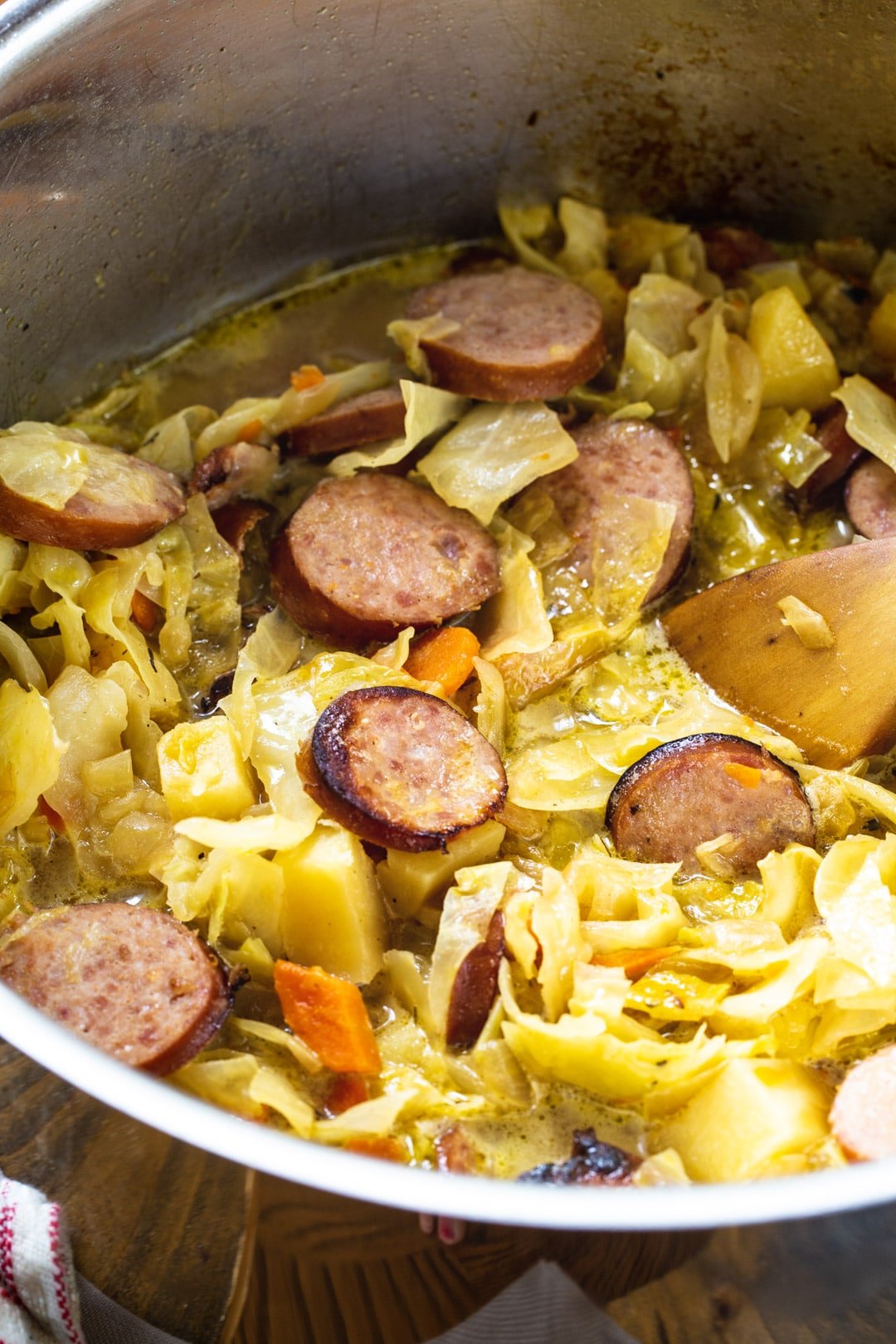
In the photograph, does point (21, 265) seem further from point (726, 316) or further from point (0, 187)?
point (726, 316)

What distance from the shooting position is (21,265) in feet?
9.51

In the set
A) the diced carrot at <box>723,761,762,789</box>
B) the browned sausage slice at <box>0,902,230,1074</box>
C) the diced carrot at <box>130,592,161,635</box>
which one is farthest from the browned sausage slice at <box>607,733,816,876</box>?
the diced carrot at <box>130,592,161,635</box>

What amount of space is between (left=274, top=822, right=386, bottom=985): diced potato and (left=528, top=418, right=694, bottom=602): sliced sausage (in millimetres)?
983

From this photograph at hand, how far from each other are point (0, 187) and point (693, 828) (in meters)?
1.91

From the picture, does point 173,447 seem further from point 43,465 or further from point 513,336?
point 513,336

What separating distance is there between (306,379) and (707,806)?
1.44 m

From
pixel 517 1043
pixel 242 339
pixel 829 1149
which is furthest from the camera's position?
pixel 242 339

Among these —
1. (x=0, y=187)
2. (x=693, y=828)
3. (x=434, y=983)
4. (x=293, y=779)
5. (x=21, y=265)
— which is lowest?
(x=693, y=828)

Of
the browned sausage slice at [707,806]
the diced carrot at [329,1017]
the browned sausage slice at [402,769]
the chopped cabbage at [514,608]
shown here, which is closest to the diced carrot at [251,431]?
the chopped cabbage at [514,608]

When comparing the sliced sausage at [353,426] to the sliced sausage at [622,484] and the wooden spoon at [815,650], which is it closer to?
the sliced sausage at [622,484]

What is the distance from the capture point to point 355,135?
329 cm

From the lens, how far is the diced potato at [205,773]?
2479 mm

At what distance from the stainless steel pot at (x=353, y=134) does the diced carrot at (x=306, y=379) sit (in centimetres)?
42

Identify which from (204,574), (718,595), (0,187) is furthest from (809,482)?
(0,187)
